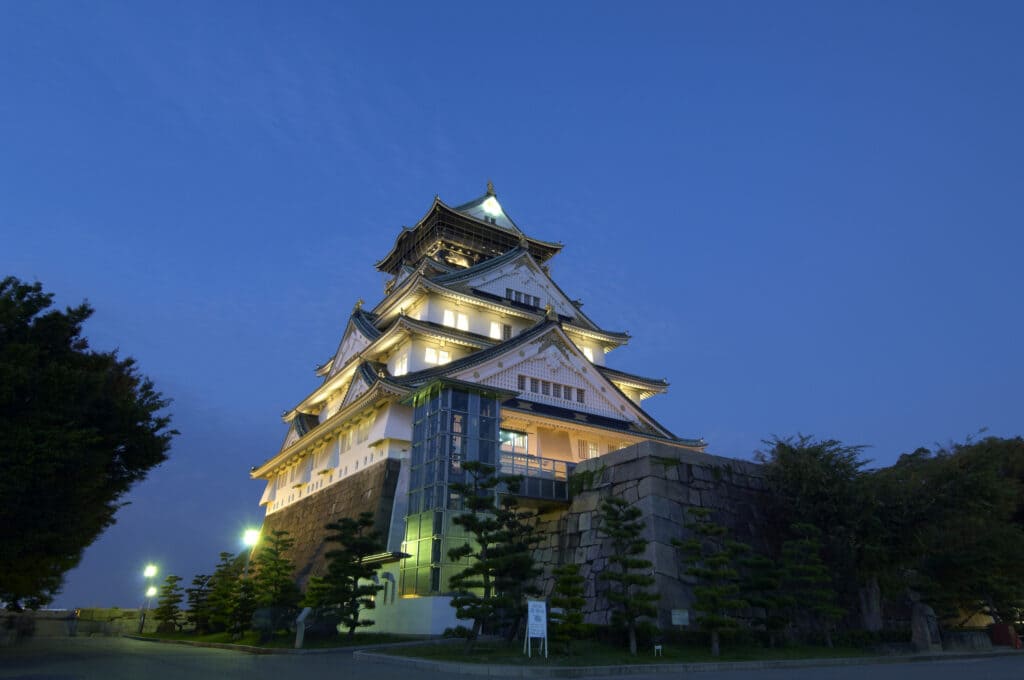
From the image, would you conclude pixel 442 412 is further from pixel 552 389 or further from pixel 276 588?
pixel 552 389

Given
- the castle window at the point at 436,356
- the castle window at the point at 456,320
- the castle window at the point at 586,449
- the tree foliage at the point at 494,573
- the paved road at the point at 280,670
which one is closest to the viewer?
the paved road at the point at 280,670

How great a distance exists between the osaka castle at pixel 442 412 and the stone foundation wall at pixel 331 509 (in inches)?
3.6

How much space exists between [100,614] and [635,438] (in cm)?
3369

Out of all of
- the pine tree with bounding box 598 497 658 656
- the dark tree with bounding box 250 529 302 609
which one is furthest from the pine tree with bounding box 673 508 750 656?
the dark tree with bounding box 250 529 302 609

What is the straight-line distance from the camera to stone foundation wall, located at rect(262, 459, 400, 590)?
88.9 ft

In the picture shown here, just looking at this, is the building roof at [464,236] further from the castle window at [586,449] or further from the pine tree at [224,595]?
the pine tree at [224,595]

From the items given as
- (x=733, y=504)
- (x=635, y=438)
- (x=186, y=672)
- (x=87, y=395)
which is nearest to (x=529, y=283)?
(x=635, y=438)

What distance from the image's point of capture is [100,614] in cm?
3941

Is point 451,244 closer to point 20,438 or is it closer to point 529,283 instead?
point 529,283

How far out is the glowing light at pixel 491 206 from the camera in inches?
2008

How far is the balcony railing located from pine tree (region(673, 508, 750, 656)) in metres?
5.05

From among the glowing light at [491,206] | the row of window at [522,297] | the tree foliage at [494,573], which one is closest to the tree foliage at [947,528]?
the tree foliage at [494,573]

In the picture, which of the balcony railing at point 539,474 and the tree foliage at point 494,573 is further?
the balcony railing at point 539,474

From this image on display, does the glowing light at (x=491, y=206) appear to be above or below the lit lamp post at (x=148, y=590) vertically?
above
